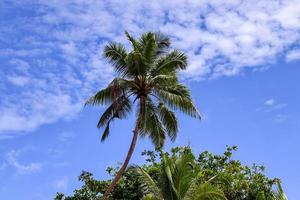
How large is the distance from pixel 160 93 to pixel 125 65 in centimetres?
244

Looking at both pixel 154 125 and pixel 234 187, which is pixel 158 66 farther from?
pixel 234 187

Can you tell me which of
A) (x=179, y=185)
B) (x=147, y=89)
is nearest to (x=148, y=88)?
(x=147, y=89)

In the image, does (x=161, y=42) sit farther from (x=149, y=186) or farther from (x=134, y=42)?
(x=149, y=186)

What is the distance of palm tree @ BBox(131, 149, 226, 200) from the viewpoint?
2456 centimetres

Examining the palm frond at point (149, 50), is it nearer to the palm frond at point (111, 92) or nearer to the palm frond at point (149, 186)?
the palm frond at point (111, 92)

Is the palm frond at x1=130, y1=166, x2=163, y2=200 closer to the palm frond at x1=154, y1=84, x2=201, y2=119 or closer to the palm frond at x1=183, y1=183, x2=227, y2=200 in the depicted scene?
the palm frond at x1=183, y1=183, x2=227, y2=200

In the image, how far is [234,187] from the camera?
33062 millimetres

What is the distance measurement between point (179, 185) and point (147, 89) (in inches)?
261

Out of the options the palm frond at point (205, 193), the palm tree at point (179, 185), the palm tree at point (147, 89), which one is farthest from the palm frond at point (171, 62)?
the palm frond at point (205, 193)

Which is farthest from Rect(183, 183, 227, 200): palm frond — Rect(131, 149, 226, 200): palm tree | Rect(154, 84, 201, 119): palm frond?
Rect(154, 84, 201, 119): palm frond

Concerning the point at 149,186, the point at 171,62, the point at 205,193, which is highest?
the point at 171,62

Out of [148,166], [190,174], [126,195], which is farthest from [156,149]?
[190,174]

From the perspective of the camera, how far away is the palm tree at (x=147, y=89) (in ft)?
97.7

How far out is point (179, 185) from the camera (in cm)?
2511
